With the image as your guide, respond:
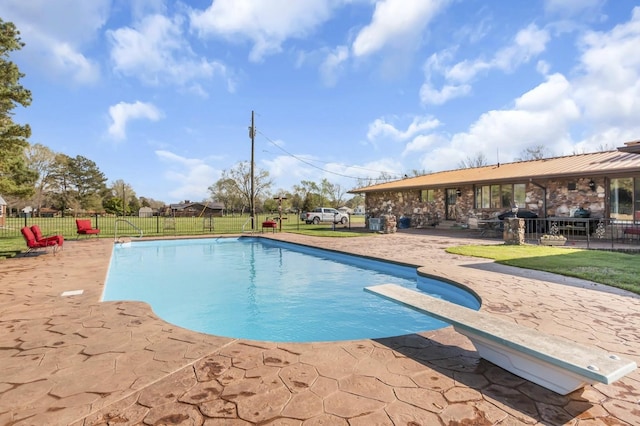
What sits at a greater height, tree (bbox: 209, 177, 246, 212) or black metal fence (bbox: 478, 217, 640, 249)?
tree (bbox: 209, 177, 246, 212)

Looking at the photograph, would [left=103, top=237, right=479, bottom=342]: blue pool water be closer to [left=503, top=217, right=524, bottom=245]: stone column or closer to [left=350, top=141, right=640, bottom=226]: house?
[left=503, top=217, right=524, bottom=245]: stone column

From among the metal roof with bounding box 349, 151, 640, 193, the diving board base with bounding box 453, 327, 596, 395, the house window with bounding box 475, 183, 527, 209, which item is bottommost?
the diving board base with bounding box 453, 327, 596, 395

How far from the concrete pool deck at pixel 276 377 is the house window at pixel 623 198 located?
37.8 ft

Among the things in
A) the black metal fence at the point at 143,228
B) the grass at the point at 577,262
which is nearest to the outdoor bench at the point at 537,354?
the grass at the point at 577,262

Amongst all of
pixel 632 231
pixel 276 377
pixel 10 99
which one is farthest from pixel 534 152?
pixel 10 99

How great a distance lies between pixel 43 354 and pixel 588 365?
4.21 meters

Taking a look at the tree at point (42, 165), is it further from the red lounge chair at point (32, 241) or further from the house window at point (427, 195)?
the house window at point (427, 195)

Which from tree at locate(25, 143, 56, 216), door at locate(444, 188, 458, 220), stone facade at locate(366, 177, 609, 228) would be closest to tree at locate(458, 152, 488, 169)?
stone facade at locate(366, 177, 609, 228)

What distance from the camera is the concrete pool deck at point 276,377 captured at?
6.47ft

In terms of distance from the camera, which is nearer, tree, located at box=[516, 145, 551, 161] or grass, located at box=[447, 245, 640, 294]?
grass, located at box=[447, 245, 640, 294]

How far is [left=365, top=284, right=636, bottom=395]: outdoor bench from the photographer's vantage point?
75.2 inches

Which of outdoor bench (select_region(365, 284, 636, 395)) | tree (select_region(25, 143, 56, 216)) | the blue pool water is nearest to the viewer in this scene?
outdoor bench (select_region(365, 284, 636, 395))

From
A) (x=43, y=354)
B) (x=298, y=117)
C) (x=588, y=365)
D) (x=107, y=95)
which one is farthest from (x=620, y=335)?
(x=298, y=117)

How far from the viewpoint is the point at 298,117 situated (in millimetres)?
21750
